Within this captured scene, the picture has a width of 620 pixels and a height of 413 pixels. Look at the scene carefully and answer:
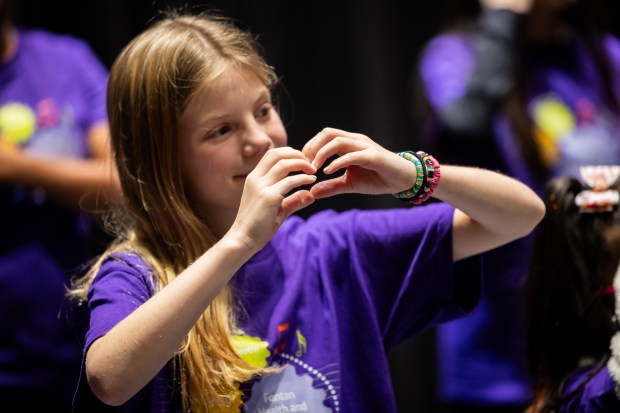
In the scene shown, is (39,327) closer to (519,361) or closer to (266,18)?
(519,361)

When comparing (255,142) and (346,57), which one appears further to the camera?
(346,57)

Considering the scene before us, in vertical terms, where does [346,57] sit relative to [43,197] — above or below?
above

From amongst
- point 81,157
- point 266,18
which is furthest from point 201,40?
point 266,18

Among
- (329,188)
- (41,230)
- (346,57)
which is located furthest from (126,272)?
(346,57)

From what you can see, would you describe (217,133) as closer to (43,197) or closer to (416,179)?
(416,179)

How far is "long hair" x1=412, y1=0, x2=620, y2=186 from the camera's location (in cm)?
210

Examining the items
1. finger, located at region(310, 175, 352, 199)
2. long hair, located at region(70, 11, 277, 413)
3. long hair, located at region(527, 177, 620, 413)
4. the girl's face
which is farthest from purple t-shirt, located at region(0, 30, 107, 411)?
long hair, located at region(527, 177, 620, 413)

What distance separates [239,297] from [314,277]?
130mm

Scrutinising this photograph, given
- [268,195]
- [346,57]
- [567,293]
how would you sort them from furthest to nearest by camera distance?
[346,57] < [567,293] < [268,195]

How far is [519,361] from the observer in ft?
6.77

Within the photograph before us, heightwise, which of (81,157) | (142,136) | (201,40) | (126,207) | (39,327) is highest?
(201,40)

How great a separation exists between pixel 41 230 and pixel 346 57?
4.07 ft

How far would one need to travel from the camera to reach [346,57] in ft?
9.36

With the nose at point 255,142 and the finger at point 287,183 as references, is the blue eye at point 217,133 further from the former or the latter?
the finger at point 287,183
